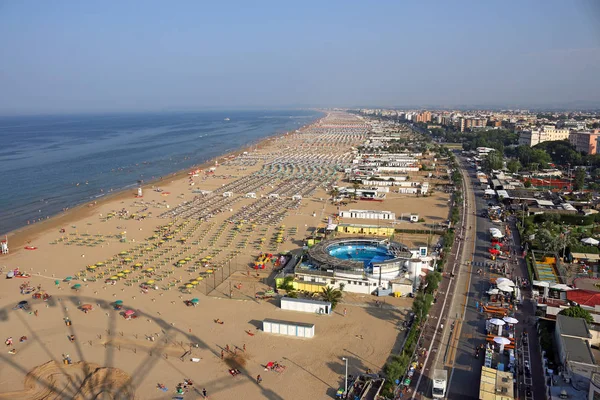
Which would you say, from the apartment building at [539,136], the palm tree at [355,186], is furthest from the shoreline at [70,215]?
the apartment building at [539,136]

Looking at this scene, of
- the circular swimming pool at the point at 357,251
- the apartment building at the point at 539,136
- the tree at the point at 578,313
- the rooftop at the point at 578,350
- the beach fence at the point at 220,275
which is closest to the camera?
the rooftop at the point at 578,350

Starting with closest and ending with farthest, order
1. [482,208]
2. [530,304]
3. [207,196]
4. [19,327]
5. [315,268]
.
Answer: [19,327], [530,304], [315,268], [482,208], [207,196]

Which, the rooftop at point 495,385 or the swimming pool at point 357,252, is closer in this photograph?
the rooftop at point 495,385

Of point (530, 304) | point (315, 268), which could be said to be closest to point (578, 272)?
point (530, 304)

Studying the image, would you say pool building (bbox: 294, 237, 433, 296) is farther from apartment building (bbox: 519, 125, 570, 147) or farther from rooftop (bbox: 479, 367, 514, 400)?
apartment building (bbox: 519, 125, 570, 147)

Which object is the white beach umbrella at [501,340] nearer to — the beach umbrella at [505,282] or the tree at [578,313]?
the tree at [578,313]

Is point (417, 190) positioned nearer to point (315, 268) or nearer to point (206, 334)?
point (315, 268)
